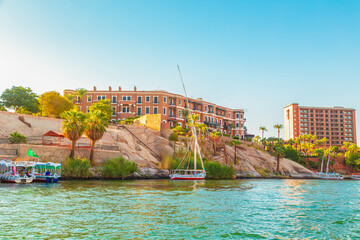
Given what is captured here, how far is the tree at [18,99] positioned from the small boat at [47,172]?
45.6m

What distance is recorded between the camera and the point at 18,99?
277ft

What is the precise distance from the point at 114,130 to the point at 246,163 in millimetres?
36377

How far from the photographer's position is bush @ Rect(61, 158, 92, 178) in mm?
47719

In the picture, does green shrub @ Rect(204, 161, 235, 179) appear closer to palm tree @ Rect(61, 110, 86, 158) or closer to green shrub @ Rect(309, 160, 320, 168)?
palm tree @ Rect(61, 110, 86, 158)

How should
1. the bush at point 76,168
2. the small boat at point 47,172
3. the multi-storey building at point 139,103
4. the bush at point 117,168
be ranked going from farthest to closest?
1. the multi-storey building at point 139,103
2. the bush at point 117,168
3. the bush at point 76,168
4. the small boat at point 47,172

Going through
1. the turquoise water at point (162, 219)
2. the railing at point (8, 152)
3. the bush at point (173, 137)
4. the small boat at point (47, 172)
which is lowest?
the turquoise water at point (162, 219)

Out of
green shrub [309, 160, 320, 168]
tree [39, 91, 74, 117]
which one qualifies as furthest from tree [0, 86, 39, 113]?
green shrub [309, 160, 320, 168]

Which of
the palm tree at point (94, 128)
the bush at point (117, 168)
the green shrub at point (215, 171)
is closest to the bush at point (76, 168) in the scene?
the bush at point (117, 168)

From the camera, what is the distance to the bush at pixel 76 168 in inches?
1879

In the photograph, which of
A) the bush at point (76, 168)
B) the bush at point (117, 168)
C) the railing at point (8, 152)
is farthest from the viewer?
the bush at point (117, 168)

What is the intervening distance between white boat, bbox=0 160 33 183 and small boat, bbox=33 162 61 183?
1192mm

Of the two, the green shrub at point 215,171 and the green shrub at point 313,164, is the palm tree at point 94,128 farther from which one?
the green shrub at point 313,164

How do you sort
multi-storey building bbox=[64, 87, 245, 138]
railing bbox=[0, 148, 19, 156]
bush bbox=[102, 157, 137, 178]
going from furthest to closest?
multi-storey building bbox=[64, 87, 245, 138], bush bbox=[102, 157, 137, 178], railing bbox=[0, 148, 19, 156]

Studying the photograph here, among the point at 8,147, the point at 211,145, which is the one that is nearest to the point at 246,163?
the point at 211,145
